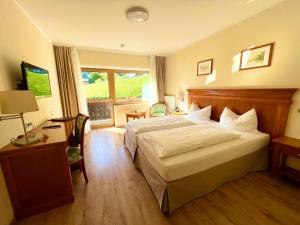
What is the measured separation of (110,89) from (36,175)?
360 cm

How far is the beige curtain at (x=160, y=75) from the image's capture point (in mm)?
4971

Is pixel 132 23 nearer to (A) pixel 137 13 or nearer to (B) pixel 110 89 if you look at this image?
(A) pixel 137 13

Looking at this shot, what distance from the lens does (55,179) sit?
153 centimetres

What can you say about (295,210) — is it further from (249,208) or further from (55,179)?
(55,179)

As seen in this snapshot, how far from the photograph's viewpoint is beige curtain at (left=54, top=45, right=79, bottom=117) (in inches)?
141

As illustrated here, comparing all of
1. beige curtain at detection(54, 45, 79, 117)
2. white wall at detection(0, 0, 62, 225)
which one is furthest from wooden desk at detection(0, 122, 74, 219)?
beige curtain at detection(54, 45, 79, 117)

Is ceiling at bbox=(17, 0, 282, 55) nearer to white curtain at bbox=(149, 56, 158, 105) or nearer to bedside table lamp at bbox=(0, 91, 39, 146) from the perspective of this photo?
white curtain at bbox=(149, 56, 158, 105)

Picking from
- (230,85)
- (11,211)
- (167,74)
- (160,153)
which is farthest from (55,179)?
(167,74)

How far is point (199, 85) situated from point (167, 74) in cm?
175

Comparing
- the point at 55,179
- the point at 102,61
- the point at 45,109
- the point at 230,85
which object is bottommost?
the point at 55,179

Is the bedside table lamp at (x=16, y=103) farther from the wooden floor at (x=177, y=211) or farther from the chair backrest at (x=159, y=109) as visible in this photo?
the chair backrest at (x=159, y=109)

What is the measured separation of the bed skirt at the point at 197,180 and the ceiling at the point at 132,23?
2.29 meters

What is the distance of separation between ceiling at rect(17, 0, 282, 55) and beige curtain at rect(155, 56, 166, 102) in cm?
145

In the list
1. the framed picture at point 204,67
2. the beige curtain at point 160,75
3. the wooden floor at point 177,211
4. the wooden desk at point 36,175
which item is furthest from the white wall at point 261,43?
the wooden desk at point 36,175
